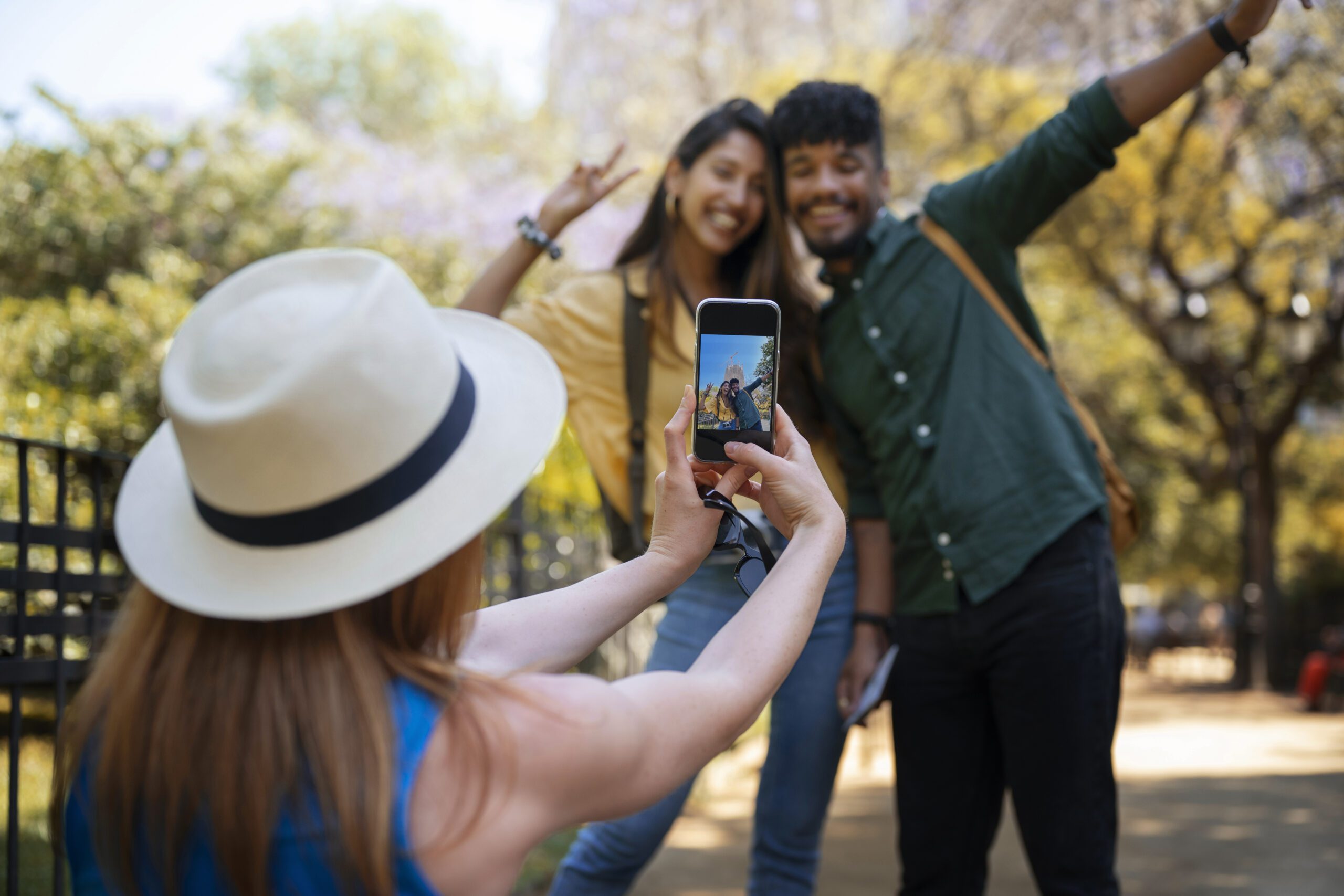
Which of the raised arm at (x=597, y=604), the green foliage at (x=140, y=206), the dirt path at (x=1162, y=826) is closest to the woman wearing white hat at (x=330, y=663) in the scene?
the raised arm at (x=597, y=604)

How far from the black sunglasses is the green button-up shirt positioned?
3.20 ft

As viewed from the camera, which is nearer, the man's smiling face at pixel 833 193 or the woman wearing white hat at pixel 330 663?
the woman wearing white hat at pixel 330 663

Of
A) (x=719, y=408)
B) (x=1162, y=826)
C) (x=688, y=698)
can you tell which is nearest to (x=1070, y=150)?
(x=719, y=408)

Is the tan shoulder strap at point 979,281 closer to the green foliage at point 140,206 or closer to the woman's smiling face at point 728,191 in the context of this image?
the woman's smiling face at point 728,191

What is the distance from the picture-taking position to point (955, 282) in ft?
9.38

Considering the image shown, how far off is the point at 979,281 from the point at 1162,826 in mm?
Answer: 4896

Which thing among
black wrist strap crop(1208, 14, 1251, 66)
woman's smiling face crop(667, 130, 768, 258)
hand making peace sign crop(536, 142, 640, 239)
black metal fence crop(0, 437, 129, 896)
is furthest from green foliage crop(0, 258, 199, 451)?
black wrist strap crop(1208, 14, 1251, 66)

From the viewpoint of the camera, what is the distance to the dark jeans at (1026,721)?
103 inches

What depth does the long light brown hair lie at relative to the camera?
1.27 metres

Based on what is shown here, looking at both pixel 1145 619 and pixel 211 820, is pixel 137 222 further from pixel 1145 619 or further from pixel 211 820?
pixel 1145 619

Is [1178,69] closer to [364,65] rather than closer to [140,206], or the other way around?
[140,206]

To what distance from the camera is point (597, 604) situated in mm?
1822

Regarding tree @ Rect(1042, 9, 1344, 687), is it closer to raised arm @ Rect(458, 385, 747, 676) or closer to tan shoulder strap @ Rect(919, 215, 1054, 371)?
tan shoulder strap @ Rect(919, 215, 1054, 371)

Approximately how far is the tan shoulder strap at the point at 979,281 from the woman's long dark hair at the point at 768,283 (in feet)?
1.22
